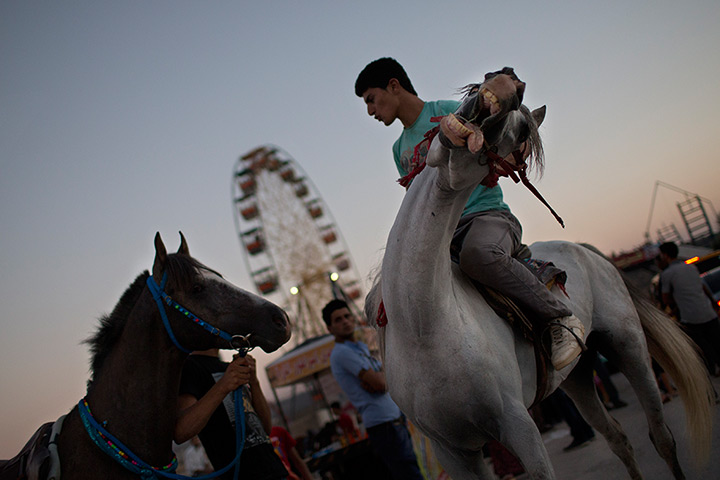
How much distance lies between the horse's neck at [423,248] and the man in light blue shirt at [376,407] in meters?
2.29

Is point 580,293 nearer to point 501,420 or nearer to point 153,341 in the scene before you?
point 501,420

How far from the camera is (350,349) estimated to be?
177 inches

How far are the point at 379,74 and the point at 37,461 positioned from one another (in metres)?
2.59

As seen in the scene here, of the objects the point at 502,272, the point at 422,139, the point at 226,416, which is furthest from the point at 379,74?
the point at 226,416

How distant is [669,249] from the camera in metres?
7.65

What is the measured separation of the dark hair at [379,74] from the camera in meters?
2.96

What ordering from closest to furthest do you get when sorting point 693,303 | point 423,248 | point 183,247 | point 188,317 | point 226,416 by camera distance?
1. point 423,248
2. point 188,317
3. point 183,247
4. point 226,416
5. point 693,303

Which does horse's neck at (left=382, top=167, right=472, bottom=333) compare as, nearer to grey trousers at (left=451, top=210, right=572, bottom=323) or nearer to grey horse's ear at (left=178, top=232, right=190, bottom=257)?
grey trousers at (left=451, top=210, right=572, bottom=323)

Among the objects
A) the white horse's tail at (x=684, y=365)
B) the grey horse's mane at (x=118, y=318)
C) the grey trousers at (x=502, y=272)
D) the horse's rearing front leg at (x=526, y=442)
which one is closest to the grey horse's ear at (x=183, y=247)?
the grey horse's mane at (x=118, y=318)

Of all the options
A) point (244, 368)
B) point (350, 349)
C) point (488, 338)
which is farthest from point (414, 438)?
point (488, 338)

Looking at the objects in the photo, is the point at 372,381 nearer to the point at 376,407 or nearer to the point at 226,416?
the point at 376,407

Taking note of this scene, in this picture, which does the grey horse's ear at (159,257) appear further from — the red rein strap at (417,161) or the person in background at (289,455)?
the person in background at (289,455)

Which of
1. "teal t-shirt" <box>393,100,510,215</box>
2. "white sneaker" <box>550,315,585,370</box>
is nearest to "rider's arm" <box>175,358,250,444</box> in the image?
"teal t-shirt" <box>393,100,510,215</box>

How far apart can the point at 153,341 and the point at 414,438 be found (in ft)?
15.4
